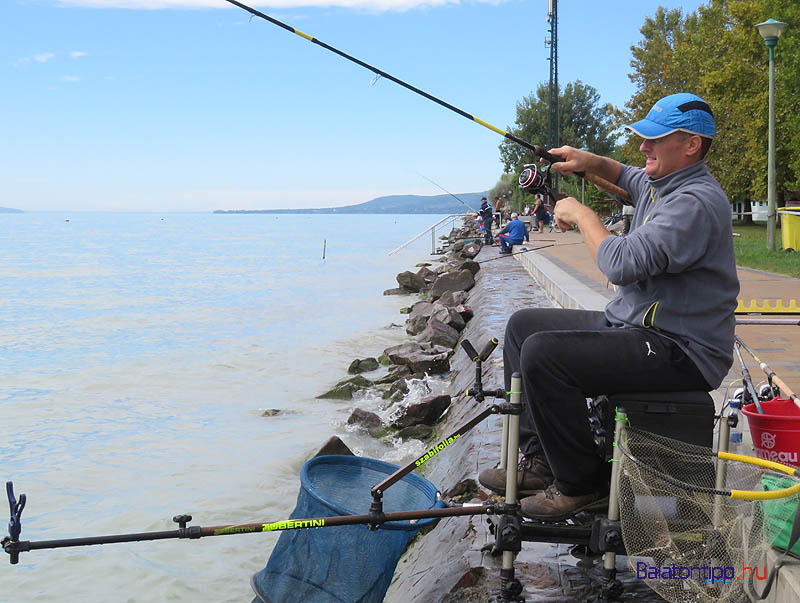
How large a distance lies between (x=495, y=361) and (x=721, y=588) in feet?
17.4

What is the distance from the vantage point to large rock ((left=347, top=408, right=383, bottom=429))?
29.8 ft

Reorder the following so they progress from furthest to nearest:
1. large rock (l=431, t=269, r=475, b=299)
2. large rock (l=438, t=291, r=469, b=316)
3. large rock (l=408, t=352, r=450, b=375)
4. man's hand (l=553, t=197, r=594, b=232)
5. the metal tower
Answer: the metal tower < large rock (l=431, t=269, r=475, b=299) < large rock (l=438, t=291, r=469, b=316) < large rock (l=408, t=352, r=450, b=375) < man's hand (l=553, t=197, r=594, b=232)

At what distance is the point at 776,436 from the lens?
302cm

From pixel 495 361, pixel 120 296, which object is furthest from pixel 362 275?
pixel 495 361

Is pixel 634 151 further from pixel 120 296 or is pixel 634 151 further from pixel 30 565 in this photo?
pixel 30 565

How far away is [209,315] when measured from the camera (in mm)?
24281

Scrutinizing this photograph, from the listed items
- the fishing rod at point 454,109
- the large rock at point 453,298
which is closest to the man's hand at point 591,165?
the fishing rod at point 454,109

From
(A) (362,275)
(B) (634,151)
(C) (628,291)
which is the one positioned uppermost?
(B) (634,151)

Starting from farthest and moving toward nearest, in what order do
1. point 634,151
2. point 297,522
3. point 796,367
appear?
point 634,151
point 796,367
point 297,522

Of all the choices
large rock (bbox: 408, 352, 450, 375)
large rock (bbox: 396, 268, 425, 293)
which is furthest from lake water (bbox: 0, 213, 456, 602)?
large rock (bbox: 408, 352, 450, 375)

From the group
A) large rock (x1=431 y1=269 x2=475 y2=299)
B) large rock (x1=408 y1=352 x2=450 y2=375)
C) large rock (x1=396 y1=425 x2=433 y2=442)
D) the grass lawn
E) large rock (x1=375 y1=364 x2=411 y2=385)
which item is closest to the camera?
large rock (x1=396 y1=425 x2=433 y2=442)

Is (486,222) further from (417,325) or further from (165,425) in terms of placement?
(165,425)

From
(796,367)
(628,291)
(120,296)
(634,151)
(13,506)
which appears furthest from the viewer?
(634,151)

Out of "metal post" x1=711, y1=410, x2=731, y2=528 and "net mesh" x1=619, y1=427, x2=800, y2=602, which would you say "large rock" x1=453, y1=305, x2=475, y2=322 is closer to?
"metal post" x1=711, y1=410, x2=731, y2=528
